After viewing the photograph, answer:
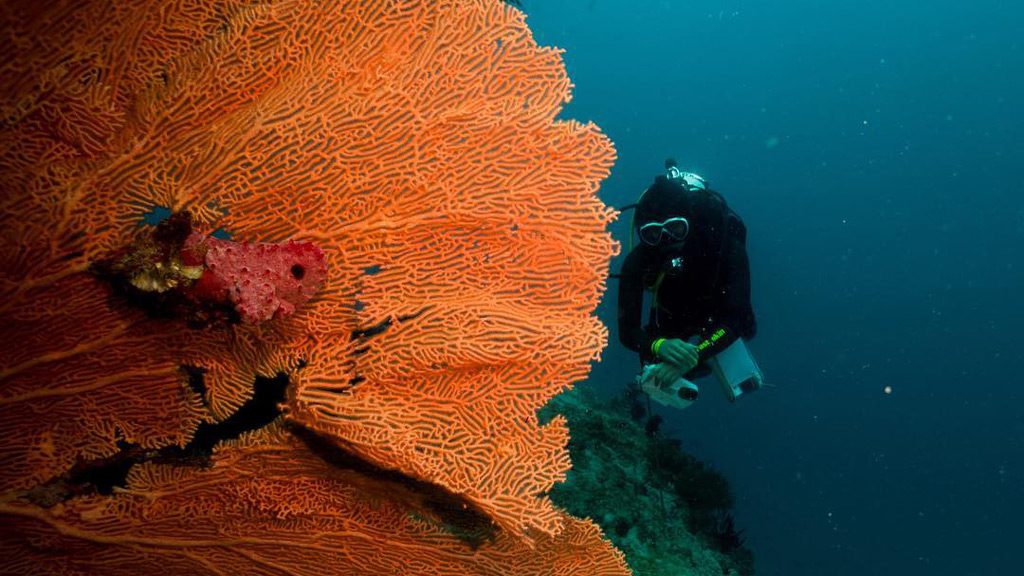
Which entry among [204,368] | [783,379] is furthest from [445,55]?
[783,379]

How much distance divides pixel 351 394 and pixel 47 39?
193 cm

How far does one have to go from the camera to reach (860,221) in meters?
109

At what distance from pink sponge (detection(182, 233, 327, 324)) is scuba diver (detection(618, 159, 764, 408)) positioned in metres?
4.07

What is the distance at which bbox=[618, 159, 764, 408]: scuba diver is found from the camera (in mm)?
5680

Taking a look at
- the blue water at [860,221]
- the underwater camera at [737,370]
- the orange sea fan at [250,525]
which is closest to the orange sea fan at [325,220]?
the orange sea fan at [250,525]

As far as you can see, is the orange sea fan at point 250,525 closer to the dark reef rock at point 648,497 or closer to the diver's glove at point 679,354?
the diver's glove at point 679,354

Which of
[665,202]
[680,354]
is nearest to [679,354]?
[680,354]

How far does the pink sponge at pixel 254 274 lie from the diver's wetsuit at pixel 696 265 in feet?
14.2

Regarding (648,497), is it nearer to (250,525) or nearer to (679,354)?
(679,354)

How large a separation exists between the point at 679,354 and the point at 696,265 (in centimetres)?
164

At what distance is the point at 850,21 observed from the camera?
343ft

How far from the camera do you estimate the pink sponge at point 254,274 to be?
2.18 metres

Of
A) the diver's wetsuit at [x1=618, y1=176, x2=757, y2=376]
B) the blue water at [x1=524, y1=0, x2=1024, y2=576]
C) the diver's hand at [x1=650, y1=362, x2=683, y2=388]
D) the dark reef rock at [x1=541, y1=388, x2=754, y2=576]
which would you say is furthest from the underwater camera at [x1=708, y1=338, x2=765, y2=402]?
the blue water at [x1=524, y1=0, x2=1024, y2=576]

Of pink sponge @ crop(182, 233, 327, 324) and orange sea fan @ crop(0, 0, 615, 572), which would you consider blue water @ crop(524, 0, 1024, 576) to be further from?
pink sponge @ crop(182, 233, 327, 324)
